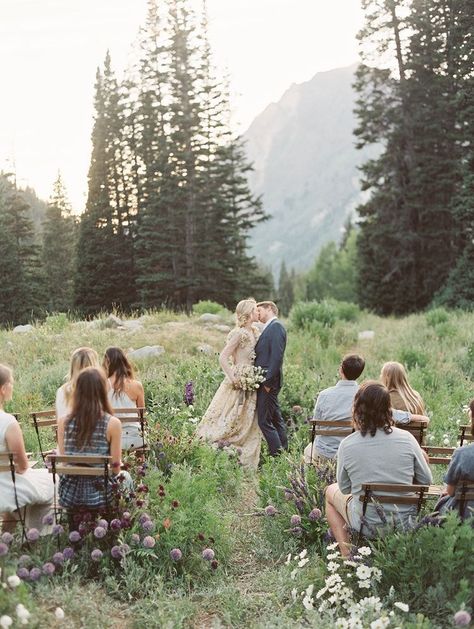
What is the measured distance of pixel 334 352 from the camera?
12859mm

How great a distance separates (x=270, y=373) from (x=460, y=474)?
Result: 3.50m

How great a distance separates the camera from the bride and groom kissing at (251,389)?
7559 mm

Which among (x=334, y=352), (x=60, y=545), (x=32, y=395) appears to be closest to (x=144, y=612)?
(x=60, y=545)

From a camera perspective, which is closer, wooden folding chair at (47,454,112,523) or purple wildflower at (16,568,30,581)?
purple wildflower at (16,568,30,581)

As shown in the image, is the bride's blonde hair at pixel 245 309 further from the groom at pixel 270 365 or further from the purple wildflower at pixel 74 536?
the purple wildflower at pixel 74 536

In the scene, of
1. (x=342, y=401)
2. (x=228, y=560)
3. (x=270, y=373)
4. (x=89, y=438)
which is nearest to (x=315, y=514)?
(x=228, y=560)

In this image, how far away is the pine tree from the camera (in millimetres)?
39062

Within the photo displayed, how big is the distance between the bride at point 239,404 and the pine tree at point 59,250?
31.6 meters

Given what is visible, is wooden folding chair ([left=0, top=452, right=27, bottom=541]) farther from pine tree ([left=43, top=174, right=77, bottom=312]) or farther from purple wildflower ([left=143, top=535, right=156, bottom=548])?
pine tree ([left=43, top=174, right=77, bottom=312])

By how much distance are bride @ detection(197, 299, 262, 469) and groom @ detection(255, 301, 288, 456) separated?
0.15 meters

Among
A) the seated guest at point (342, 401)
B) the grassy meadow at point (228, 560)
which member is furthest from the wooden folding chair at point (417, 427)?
the grassy meadow at point (228, 560)

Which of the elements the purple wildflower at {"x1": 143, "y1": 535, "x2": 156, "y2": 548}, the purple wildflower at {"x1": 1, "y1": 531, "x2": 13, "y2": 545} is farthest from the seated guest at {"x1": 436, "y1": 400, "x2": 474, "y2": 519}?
the purple wildflower at {"x1": 1, "y1": 531, "x2": 13, "y2": 545}

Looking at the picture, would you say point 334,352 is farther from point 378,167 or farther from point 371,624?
point 378,167

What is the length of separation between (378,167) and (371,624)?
2762cm
